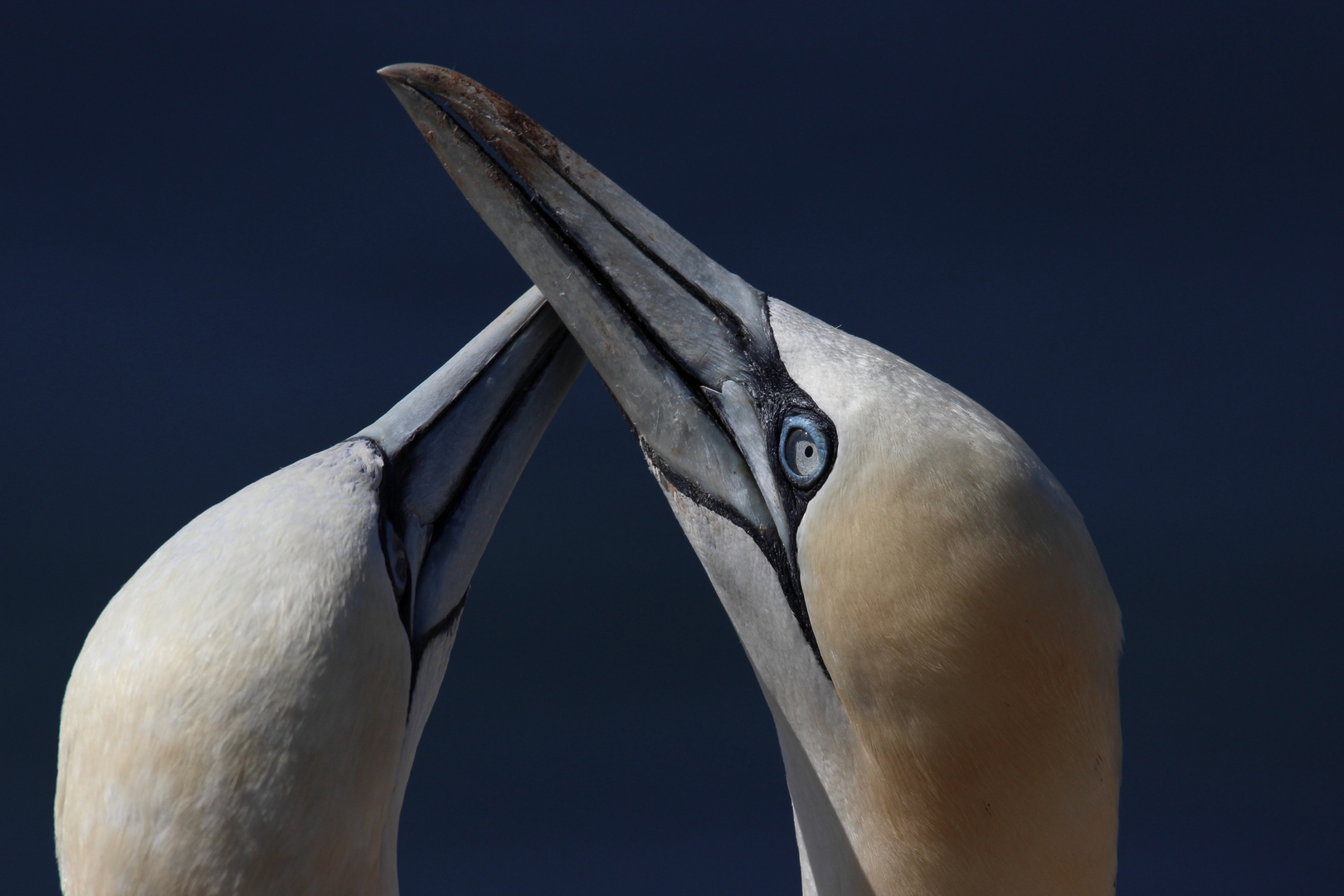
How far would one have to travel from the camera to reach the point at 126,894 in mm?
1721

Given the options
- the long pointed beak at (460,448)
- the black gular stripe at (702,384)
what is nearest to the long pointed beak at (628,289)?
the black gular stripe at (702,384)

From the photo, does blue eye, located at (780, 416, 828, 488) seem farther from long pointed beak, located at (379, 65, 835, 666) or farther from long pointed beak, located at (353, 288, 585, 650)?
long pointed beak, located at (353, 288, 585, 650)

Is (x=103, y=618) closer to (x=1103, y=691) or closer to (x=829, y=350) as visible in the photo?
(x=829, y=350)

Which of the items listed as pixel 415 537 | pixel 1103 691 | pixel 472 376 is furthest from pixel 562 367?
pixel 1103 691

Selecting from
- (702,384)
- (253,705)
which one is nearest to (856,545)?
(702,384)

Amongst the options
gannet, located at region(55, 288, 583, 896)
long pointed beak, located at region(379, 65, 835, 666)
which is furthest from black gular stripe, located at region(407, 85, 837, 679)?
gannet, located at region(55, 288, 583, 896)

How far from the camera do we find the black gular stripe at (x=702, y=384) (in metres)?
2.01

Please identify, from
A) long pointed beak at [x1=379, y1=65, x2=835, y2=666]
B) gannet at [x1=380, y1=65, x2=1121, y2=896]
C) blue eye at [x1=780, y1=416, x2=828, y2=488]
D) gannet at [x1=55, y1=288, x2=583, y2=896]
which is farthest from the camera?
long pointed beak at [x1=379, y1=65, x2=835, y2=666]

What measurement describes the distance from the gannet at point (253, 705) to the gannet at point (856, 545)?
50 centimetres

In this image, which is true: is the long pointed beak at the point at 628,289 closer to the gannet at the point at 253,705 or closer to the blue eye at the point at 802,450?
the blue eye at the point at 802,450

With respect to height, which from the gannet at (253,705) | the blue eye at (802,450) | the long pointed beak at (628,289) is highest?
the long pointed beak at (628,289)

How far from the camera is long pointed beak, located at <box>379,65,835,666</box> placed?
211 centimetres

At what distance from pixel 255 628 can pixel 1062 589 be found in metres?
1.07

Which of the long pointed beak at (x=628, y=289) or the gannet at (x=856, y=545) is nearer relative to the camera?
the gannet at (x=856, y=545)
